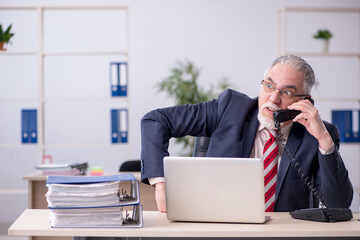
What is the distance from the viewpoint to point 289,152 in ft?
7.34

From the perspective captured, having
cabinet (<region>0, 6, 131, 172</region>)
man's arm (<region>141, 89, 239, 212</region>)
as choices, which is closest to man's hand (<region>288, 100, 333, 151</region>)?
man's arm (<region>141, 89, 239, 212</region>)

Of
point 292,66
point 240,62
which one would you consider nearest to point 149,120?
point 292,66

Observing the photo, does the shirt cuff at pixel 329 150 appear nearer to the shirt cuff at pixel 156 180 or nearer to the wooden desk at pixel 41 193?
the shirt cuff at pixel 156 180

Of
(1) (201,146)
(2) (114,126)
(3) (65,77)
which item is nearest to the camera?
(1) (201,146)

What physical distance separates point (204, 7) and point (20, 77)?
2.34m

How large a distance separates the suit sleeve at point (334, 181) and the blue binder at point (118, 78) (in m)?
3.15

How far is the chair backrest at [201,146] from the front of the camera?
2543 millimetres

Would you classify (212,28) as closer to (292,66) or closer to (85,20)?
(85,20)

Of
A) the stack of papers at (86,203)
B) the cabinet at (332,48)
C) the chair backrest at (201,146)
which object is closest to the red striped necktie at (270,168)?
the chair backrest at (201,146)

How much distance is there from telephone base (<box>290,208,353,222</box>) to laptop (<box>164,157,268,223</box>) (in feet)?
0.65

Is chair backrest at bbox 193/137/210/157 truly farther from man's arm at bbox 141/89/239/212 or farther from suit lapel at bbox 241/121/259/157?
suit lapel at bbox 241/121/259/157

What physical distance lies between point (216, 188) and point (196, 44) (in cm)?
454

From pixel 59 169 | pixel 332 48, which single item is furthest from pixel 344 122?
pixel 59 169

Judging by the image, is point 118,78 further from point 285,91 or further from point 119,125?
point 285,91
